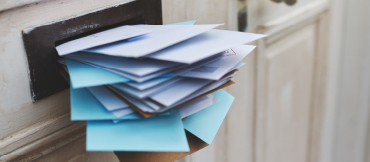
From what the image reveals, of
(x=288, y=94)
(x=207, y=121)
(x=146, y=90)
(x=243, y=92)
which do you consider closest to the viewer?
(x=146, y=90)

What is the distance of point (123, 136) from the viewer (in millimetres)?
279

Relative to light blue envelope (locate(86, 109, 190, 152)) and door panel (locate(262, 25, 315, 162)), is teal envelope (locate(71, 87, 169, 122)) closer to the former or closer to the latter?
light blue envelope (locate(86, 109, 190, 152))

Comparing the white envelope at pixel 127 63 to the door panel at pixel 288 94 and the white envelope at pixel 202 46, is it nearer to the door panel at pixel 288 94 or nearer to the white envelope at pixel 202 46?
the white envelope at pixel 202 46

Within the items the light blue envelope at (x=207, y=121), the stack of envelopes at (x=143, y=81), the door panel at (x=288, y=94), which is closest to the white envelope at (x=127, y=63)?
the stack of envelopes at (x=143, y=81)

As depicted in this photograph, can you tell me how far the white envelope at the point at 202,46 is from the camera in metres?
0.27

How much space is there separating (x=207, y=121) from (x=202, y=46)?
12cm

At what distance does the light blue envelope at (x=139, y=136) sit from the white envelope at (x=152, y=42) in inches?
2.7

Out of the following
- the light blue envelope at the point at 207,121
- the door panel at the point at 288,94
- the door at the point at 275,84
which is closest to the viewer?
the light blue envelope at the point at 207,121

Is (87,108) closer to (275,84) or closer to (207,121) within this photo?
(207,121)

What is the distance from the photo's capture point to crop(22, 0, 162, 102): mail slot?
1.19 ft

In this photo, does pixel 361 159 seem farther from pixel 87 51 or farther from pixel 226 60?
pixel 87 51

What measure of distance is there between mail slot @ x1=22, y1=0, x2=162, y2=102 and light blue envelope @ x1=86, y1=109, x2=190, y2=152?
0.42 feet

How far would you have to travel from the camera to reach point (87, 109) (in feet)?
0.96

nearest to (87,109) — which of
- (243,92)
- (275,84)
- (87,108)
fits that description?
(87,108)
